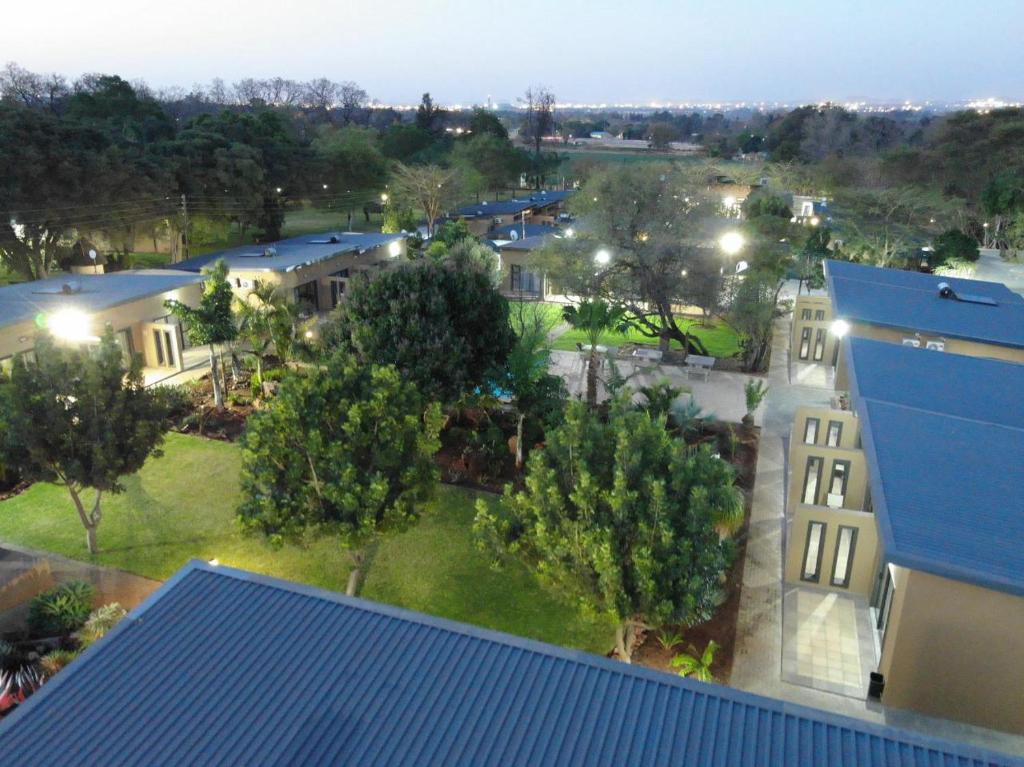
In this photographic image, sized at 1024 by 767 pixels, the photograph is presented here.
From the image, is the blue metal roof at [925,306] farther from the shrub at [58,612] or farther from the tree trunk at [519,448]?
the shrub at [58,612]

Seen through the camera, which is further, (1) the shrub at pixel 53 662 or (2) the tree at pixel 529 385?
(2) the tree at pixel 529 385

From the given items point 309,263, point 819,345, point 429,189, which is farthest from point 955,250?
point 309,263

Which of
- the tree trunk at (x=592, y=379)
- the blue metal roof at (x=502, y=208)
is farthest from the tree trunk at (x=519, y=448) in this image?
the blue metal roof at (x=502, y=208)

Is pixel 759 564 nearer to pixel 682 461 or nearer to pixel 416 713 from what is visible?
pixel 682 461

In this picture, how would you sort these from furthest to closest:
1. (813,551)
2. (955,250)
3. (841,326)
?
(955,250), (841,326), (813,551)

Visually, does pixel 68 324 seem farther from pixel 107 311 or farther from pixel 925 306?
pixel 925 306
